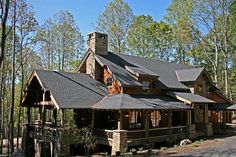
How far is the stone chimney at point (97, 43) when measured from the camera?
27078 millimetres

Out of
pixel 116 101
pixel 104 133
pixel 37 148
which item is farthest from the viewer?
pixel 37 148

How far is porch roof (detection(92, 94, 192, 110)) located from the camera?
20703 mm

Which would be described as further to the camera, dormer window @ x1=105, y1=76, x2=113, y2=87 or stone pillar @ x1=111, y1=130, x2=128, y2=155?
dormer window @ x1=105, y1=76, x2=113, y2=87

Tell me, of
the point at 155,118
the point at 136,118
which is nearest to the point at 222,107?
the point at 155,118

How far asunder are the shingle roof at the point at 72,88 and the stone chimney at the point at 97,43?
2852 mm

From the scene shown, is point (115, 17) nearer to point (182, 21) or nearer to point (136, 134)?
point (182, 21)

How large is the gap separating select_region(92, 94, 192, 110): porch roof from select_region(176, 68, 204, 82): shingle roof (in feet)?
16.2

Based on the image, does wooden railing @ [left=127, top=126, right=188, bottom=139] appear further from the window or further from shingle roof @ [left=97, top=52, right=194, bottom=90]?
the window

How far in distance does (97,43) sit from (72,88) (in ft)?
20.0

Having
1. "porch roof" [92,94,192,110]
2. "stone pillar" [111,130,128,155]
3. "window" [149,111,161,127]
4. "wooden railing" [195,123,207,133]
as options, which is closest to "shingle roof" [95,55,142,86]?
"porch roof" [92,94,192,110]

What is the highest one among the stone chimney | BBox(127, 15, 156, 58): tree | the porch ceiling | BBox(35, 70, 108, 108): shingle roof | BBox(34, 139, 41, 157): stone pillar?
BBox(127, 15, 156, 58): tree

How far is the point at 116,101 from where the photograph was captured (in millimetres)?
21469

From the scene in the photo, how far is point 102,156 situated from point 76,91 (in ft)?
17.5

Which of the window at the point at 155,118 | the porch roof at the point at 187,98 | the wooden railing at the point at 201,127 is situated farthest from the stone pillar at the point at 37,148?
the wooden railing at the point at 201,127
